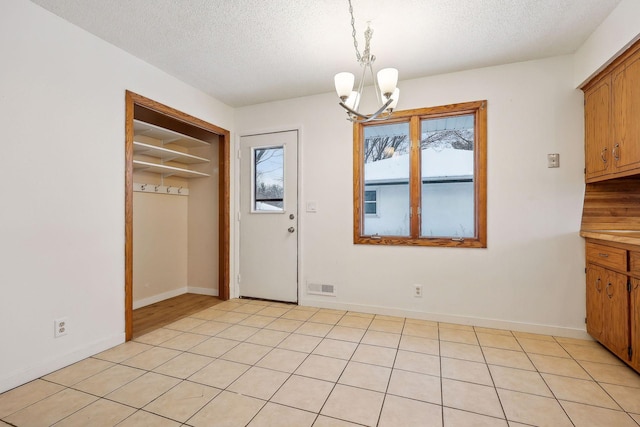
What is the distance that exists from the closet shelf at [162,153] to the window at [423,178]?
6.75 feet

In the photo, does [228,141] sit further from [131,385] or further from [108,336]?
[131,385]

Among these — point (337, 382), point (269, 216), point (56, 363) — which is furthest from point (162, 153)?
point (337, 382)

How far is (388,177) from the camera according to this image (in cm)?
323

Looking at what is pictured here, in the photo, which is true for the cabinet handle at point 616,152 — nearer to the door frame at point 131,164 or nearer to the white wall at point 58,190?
the door frame at point 131,164

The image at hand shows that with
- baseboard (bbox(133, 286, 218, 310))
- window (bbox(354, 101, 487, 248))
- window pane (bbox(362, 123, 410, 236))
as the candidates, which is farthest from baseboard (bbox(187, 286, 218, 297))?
window pane (bbox(362, 123, 410, 236))

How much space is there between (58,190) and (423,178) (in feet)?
10.0

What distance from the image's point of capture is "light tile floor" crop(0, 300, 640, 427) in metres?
1.57

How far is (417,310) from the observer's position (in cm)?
304

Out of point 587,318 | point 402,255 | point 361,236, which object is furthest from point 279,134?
point 587,318

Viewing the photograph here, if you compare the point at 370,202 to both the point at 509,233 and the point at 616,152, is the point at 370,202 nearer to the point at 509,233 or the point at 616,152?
the point at 509,233

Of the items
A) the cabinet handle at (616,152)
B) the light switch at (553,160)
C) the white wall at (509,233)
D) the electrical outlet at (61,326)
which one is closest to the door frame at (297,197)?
the white wall at (509,233)

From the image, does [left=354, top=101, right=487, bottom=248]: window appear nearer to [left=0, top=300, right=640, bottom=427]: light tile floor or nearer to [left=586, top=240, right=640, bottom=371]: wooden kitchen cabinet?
[left=586, top=240, right=640, bottom=371]: wooden kitchen cabinet

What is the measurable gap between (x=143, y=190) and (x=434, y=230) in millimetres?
3320

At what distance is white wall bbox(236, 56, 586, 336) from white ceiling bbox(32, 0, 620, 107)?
0.28 metres
